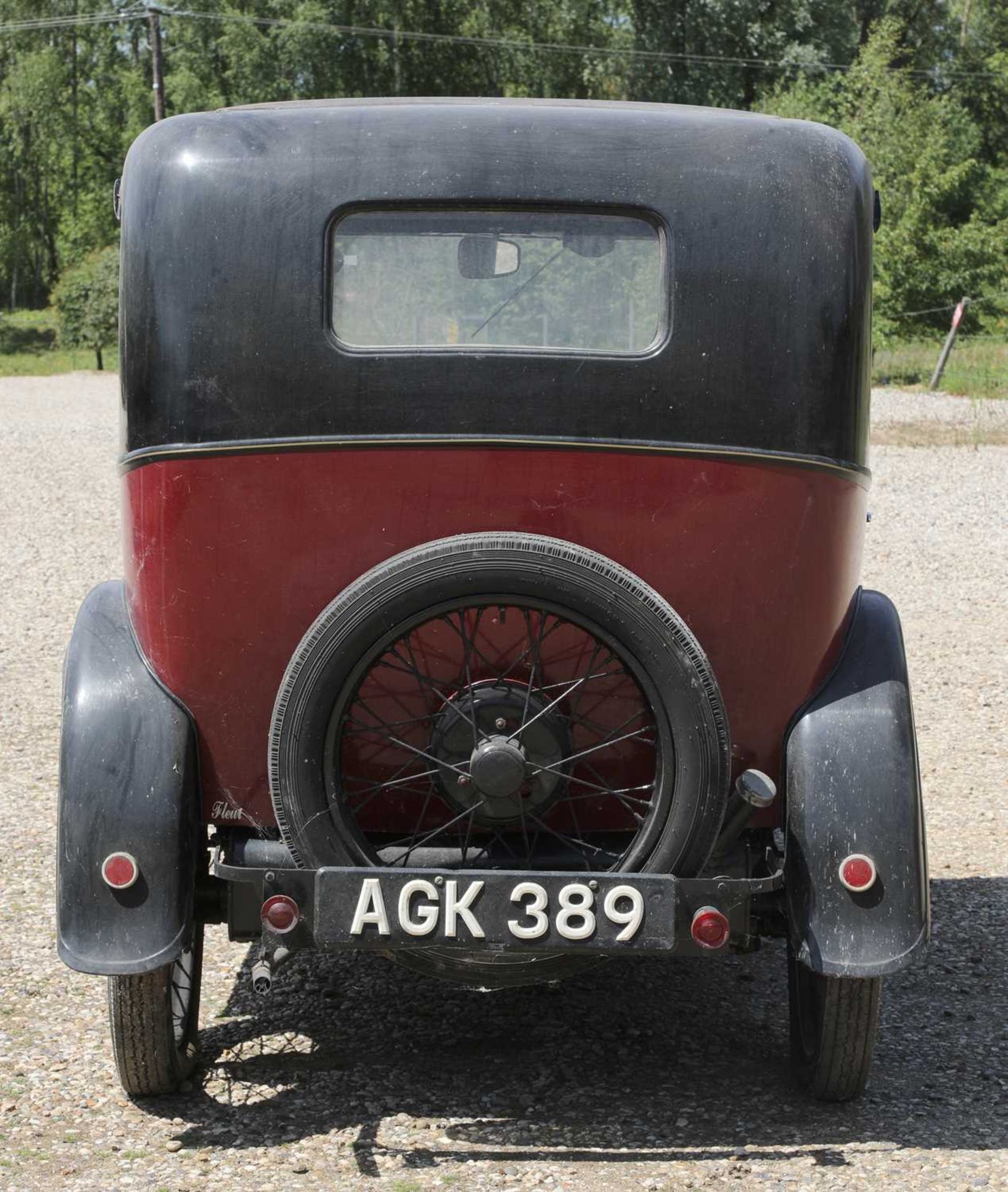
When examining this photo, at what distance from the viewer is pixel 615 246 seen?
3.48 meters

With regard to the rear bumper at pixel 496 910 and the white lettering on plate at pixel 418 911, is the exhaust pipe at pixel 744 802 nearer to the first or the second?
the rear bumper at pixel 496 910

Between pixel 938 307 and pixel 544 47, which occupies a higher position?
pixel 544 47

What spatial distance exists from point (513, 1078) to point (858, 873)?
1063mm

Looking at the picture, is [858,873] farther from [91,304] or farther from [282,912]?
[91,304]

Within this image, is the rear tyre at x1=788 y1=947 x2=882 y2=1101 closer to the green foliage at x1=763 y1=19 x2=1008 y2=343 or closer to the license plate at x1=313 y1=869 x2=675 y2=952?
the license plate at x1=313 y1=869 x2=675 y2=952

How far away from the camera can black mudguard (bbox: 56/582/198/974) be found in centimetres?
331

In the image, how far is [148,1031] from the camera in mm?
3479

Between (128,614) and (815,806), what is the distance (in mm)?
1728

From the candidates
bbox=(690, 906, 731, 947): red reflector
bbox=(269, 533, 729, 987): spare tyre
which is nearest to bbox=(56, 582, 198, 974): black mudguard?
bbox=(269, 533, 729, 987): spare tyre

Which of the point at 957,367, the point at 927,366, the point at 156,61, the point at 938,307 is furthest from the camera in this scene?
the point at 156,61

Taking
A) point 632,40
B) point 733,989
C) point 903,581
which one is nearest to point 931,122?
point 632,40

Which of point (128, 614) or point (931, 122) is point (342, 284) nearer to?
point (128, 614)

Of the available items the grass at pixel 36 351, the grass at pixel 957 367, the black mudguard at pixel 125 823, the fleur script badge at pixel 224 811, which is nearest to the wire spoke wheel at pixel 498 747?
the fleur script badge at pixel 224 811

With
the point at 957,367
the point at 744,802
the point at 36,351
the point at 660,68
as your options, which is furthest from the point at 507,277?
the point at 36,351
